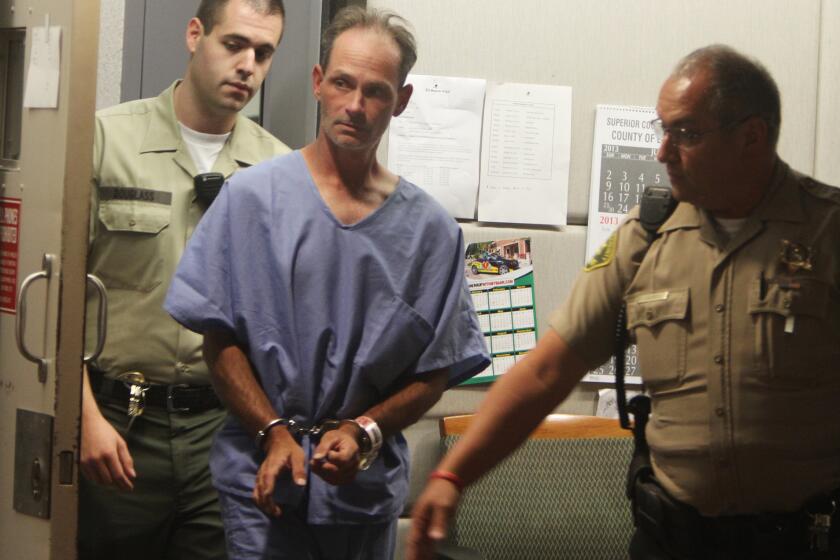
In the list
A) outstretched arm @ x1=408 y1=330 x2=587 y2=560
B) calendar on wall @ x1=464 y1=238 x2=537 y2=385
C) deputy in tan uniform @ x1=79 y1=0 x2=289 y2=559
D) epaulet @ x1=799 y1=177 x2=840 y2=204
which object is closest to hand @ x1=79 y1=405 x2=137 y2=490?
deputy in tan uniform @ x1=79 y1=0 x2=289 y2=559

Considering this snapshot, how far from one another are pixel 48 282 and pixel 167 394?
1.48 feet

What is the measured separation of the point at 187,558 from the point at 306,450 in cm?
55

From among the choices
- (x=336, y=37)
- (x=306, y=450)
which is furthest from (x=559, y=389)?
Answer: (x=336, y=37)

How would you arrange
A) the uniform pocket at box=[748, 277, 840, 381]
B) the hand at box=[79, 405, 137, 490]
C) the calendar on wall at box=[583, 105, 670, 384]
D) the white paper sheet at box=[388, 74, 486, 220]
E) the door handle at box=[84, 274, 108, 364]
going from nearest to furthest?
1. the uniform pocket at box=[748, 277, 840, 381]
2. the door handle at box=[84, 274, 108, 364]
3. the hand at box=[79, 405, 137, 490]
4. the white paper sheet at box=[388, 74, 486, 220]
5. the calendar on wall at box=[583, 105, 670, 384]

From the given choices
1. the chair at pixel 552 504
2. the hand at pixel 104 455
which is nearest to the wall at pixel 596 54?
the chair at pixel 552 504

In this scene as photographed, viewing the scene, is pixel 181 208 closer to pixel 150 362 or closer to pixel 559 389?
pixel 150 362

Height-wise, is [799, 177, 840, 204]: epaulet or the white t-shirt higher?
the white t-shirt

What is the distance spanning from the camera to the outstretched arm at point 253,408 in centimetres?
190

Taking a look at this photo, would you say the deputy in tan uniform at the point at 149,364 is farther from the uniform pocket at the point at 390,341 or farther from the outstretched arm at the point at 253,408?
the uniform pocket at the point at 390,341

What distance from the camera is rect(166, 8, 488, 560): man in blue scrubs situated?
196 centimetres

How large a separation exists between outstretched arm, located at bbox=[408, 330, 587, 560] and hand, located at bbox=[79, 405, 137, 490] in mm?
576

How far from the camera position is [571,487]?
9.25ft

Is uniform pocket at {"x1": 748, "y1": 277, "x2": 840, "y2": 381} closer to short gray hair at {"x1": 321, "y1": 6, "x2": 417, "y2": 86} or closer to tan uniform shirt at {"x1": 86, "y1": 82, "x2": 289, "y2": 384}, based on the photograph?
short gray hair at {"x1": 321, "y1": 6, "x2": 417, "y2": 86}

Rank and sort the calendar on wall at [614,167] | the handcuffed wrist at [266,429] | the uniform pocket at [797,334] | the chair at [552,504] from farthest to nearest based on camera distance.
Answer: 1. the calendar on wall at [614,167]
2. the chair at [552,504]
3. the handcuffed wrist at [266,429]
4. the uniform pocket at [797,334]
